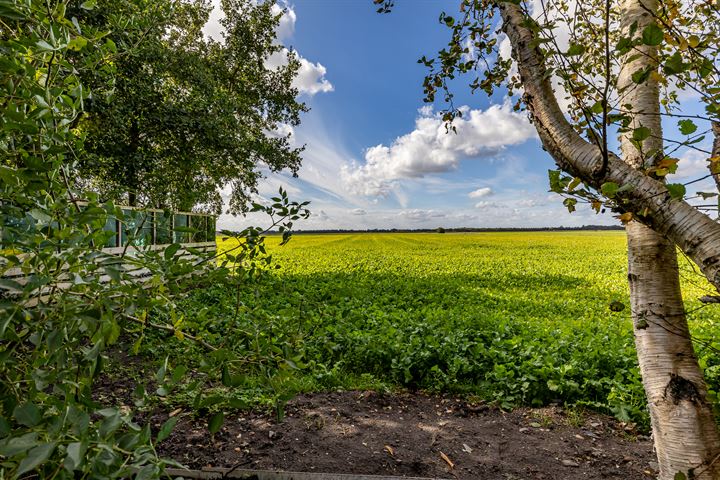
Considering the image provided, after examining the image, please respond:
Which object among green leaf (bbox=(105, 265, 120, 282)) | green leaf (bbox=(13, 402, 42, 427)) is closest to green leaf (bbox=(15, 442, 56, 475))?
green leaf (bbox=(13, 402, 42, 427))

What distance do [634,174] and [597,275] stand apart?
1843 cm

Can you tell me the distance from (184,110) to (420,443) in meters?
9.39

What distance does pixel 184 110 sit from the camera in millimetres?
9523

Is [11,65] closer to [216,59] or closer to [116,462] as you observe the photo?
[116,462]

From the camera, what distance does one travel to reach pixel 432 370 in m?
4.75

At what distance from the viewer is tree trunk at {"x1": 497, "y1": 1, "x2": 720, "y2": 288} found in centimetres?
138

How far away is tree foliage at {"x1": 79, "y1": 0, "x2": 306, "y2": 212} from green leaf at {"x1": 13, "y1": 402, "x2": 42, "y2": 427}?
190 inches

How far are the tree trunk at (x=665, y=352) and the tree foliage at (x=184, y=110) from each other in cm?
516

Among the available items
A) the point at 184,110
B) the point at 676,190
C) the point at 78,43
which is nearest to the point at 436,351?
the point at 676,190

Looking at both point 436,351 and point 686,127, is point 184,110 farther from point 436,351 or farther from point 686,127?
point 686,127

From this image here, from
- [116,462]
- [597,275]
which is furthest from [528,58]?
[597,275]

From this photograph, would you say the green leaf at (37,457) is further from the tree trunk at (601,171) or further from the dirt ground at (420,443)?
the dirt ground at (420,443)

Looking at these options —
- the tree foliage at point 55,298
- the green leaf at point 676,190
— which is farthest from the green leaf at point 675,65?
the tree foliage at point 55,298

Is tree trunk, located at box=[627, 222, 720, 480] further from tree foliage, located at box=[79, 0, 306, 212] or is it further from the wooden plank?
tree foliage, located at box=[79, 0, 306, 212]
